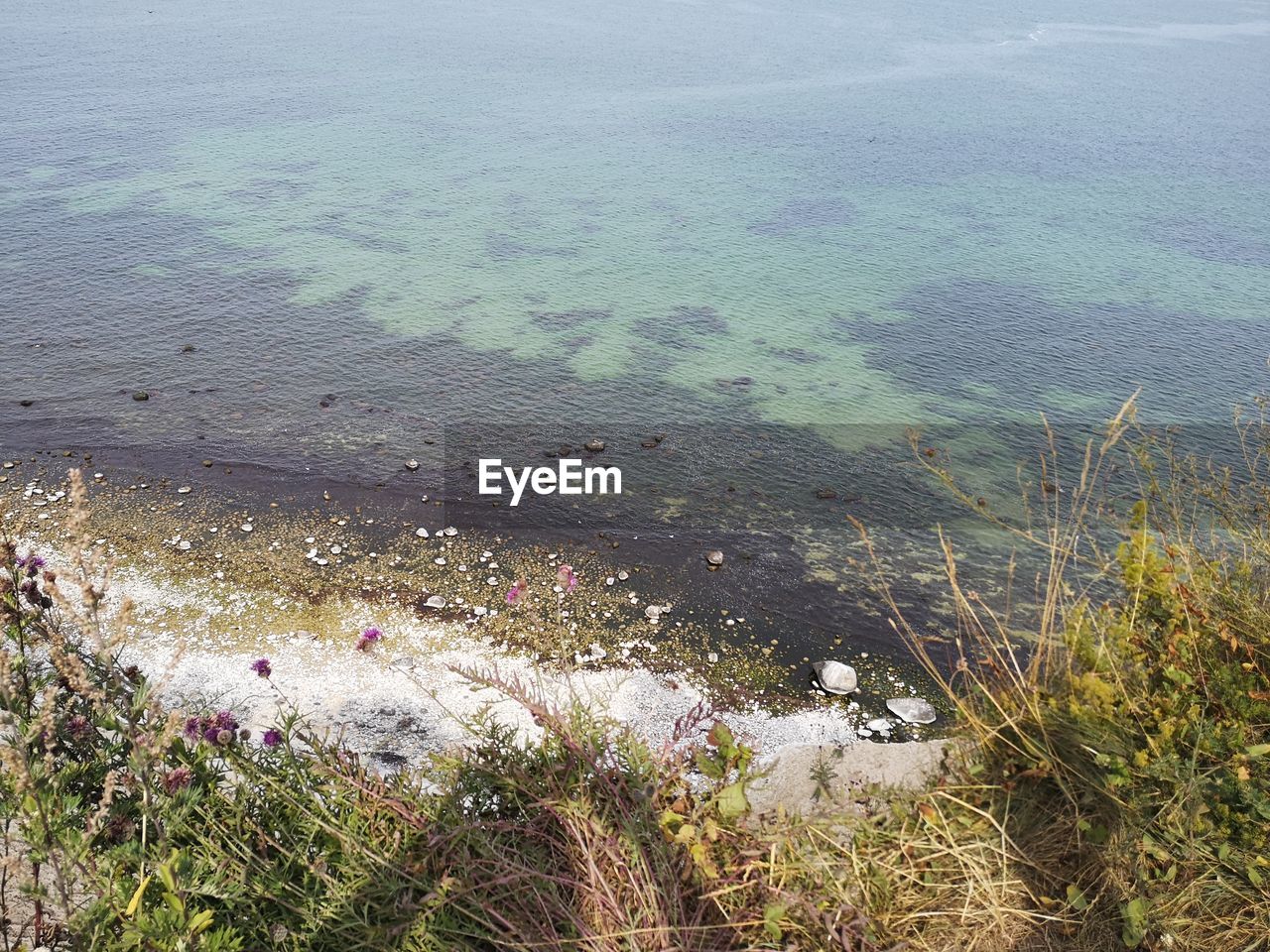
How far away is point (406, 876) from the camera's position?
11.4 feet

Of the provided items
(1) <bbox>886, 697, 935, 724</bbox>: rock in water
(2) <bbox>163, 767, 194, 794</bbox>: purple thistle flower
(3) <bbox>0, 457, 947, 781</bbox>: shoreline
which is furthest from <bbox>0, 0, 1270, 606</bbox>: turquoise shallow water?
(2) <bbox>163, 767, 194, 794</bbox>: purple thistle flower

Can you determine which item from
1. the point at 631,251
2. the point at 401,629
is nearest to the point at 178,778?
the point at 401,629

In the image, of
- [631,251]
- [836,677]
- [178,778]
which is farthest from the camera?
[631,251]

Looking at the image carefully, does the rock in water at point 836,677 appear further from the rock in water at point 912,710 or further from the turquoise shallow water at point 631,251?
the turquoise shallow water at point 631,251

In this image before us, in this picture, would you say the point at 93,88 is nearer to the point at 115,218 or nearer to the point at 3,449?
the point at 115,218

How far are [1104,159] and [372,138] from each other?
76.3 feet

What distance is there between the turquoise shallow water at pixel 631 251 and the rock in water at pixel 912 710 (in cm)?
328

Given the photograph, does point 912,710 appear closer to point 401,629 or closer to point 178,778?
point 401,629

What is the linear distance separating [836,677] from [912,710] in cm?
79

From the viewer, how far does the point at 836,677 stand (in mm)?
9734

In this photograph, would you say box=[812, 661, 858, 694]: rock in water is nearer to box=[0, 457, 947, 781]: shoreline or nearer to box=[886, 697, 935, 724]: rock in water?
box=[0, 457, 947, 781]: shoreline

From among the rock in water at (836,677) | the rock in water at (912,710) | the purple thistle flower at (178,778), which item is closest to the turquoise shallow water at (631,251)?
the rock in water at (836,677)

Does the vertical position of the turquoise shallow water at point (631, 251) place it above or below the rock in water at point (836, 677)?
above

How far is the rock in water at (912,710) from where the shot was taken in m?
9.30
